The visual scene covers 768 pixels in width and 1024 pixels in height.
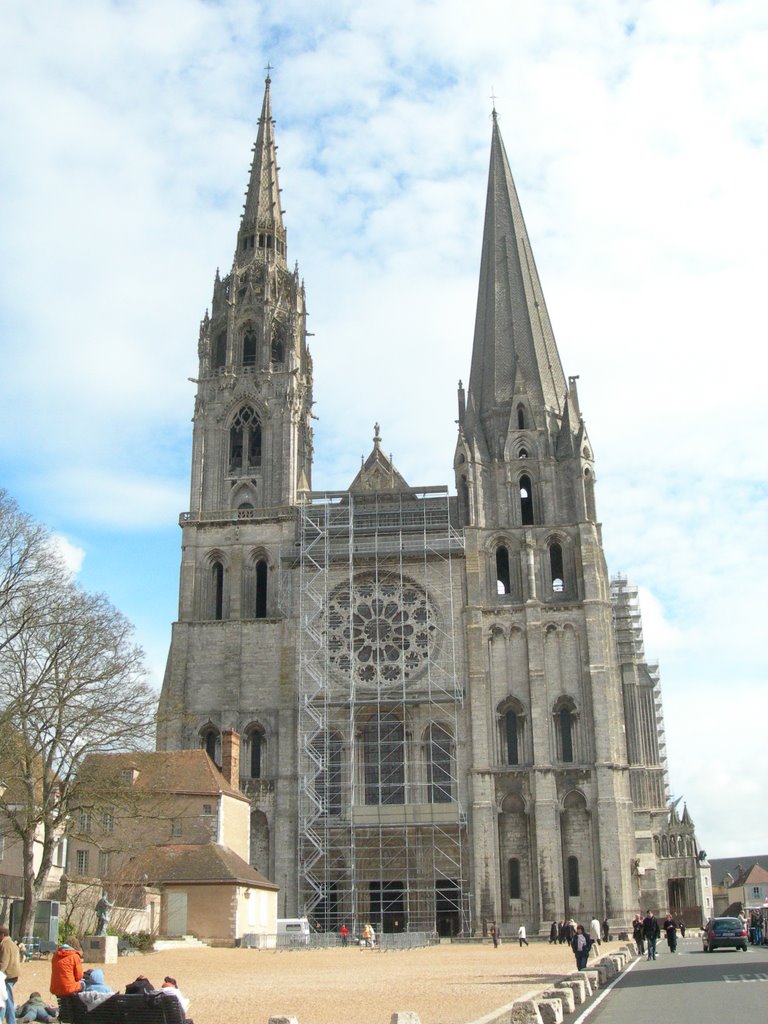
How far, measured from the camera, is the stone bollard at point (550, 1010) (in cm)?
1281

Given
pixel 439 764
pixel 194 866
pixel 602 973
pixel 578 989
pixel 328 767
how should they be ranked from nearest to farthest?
1. pixel 578 989
2. pixel 602 973
3. pixel 194 866
4. pixel 328 767
5. pixel 439 764

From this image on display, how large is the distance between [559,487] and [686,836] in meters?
23.7

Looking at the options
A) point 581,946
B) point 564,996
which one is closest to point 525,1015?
Answer: point 564,996

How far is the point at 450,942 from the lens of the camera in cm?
4284

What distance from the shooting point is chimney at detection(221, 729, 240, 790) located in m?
45.0

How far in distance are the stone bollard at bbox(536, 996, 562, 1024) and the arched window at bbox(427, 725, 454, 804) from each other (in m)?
32.9

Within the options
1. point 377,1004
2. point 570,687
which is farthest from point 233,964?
point 570,687

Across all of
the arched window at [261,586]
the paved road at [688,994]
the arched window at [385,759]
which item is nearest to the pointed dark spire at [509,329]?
the arched window at [261,586]

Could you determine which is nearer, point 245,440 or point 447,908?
point 447,908

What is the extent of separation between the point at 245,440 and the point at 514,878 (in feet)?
76.3

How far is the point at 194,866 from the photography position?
37.8 meters

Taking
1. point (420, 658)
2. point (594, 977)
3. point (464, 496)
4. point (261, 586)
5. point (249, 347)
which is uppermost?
point (249, 347)

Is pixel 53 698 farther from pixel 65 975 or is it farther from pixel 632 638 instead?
pixel 632 638

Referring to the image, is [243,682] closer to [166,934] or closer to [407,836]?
[407,836]
